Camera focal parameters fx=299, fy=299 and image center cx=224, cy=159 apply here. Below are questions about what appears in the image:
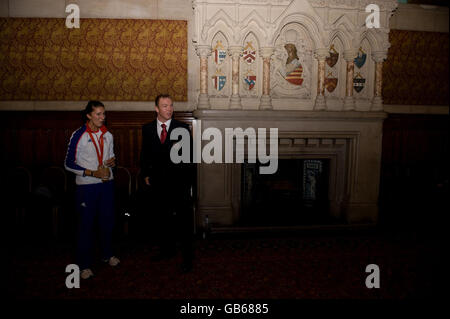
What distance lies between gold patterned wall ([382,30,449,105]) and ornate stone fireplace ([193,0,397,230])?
0.61 m

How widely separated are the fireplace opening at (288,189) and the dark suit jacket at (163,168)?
1.70 m

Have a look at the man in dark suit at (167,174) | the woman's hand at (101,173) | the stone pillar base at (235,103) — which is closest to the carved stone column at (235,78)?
the stone pillar base at (235,103)

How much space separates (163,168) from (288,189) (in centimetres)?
233

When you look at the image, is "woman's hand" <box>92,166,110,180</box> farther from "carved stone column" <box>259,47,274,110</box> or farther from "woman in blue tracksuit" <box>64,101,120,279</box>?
"carved stone column" <box>259,47,274,110</box>

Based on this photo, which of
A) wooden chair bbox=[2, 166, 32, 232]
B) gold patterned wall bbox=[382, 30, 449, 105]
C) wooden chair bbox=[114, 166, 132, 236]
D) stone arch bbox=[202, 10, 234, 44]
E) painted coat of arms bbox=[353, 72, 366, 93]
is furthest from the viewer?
gold patterned wall bbox=[382, 30, 449, 105]

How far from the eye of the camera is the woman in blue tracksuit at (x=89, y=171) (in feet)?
8.52

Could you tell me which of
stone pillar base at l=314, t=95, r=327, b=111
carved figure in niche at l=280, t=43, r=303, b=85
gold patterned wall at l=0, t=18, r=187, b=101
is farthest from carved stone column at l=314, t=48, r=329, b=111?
gold patterned wall at l=0, t=18, r=187, b=101

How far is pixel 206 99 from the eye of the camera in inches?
156

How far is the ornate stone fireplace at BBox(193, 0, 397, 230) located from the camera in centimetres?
389

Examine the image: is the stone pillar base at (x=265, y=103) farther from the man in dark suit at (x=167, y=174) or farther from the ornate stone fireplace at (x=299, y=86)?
the man in dark suit at (x=167, y=174)

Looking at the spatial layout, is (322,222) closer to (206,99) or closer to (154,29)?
(206,99)
